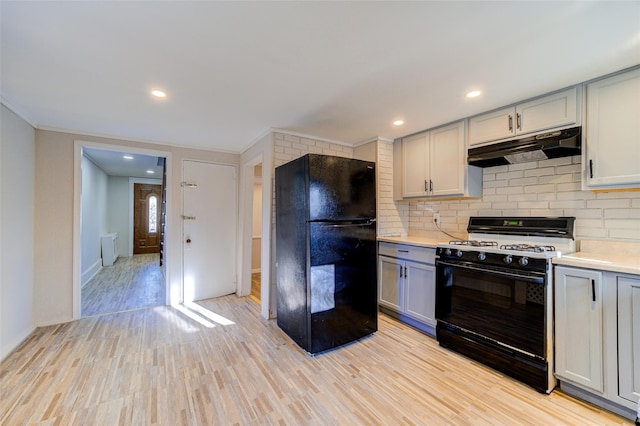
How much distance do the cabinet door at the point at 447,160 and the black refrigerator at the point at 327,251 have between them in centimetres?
86

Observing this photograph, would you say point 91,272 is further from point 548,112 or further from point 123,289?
point 548,112

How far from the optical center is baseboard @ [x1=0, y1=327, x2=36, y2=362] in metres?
2.30

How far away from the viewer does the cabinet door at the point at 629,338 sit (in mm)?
1542

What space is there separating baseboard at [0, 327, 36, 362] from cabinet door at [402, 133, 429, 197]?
174 inches

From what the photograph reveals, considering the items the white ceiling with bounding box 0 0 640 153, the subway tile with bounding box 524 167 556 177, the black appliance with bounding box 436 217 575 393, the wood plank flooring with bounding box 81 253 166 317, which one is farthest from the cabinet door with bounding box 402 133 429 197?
the wood plank flooring with bounding box 81 253 166 317

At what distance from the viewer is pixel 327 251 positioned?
2414 mm

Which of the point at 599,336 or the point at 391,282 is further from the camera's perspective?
the point at 391,282

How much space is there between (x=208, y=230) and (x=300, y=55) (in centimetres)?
310

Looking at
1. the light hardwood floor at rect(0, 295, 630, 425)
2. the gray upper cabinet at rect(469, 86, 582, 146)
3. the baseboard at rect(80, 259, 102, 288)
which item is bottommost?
the light hardwood floor at rect(0, 295, 630, 425)

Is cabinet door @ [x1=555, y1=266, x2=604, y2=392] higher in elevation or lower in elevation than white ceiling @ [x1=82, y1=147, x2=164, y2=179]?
lower

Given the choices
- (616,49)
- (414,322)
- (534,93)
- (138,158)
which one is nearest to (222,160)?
(138,158)

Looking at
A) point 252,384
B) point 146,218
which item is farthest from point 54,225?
point 146,218

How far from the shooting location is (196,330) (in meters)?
2.86

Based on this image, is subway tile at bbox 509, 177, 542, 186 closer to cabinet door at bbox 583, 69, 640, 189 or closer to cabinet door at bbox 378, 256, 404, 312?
cabinet door at bbox 583, 69, 640, 189
